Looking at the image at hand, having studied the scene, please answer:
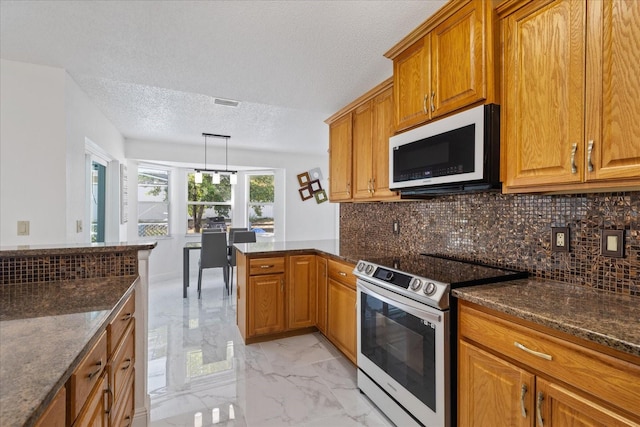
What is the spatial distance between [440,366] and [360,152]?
6.07ft

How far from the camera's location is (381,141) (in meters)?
2.48

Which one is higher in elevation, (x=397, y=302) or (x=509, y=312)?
(x=509, y=312)

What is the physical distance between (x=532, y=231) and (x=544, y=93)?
72 centimetres

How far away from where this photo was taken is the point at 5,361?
0.75 meters

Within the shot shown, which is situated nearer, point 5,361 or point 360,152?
point 5,361

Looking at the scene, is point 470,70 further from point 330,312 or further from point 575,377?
point 330,312

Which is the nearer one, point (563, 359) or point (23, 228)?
point (563, 359)

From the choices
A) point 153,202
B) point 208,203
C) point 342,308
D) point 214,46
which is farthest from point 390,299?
point 153,202

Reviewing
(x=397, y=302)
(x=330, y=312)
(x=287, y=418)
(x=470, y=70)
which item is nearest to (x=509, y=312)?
(x=397, y=302)

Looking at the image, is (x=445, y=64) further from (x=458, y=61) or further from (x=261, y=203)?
(x=261, y=203)

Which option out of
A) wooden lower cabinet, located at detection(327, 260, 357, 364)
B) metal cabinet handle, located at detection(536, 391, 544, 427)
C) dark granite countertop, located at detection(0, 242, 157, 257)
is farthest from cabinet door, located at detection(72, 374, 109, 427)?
wooden lower cabinet, located at detection(327, 260, 357, 364)

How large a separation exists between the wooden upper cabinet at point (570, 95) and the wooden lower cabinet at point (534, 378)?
24.6 inches

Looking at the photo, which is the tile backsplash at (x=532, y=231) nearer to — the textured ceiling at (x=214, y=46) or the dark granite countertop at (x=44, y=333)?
the textured ceiling at (x=214, y=46)

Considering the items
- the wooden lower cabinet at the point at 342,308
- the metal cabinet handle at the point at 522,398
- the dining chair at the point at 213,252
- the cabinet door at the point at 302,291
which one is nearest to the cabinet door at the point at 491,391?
the metal cabinet handle at the point at 522,398
